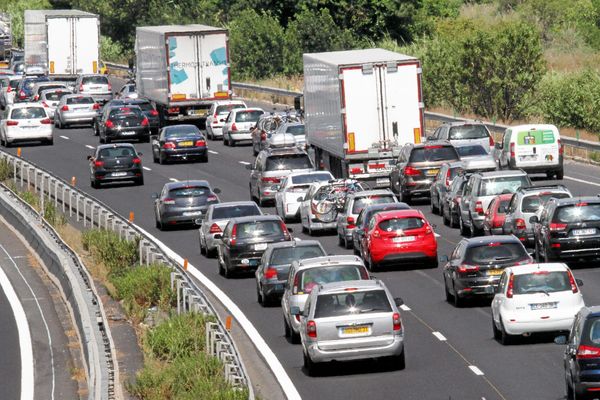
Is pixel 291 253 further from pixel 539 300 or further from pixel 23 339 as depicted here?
pixel 539 300

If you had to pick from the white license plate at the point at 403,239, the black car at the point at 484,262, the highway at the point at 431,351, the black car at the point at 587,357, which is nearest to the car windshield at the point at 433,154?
the highway at the point at 431,351

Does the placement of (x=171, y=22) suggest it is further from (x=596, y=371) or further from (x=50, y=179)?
(x=596, y=371)

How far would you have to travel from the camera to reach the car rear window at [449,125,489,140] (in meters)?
55.4

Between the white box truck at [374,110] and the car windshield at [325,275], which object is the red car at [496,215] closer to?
Result: the white box truck at [374,110]

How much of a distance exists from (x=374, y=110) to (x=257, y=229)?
13434 mm

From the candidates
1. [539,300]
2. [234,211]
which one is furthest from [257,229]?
[539,300]

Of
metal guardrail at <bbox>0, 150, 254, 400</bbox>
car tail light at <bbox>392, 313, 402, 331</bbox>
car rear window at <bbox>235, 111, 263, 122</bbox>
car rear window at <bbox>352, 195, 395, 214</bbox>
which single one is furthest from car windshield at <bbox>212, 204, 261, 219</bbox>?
car rear window at <bbox>235, 111, 263, 122</bbox>

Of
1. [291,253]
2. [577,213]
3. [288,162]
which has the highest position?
[288,162]

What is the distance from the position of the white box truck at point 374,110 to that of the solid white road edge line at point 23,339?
13.0 metres

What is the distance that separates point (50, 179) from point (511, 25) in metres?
30.7

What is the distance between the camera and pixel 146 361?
26.1 meters

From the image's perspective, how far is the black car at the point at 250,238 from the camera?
36.1 meters

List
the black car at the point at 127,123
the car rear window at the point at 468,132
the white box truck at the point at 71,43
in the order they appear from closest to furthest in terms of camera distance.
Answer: the car rear window at the point at 468,132 → the black car at the point at 127,123 → the white box truck at the point at 71,43

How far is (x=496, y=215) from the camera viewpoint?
129 ft
